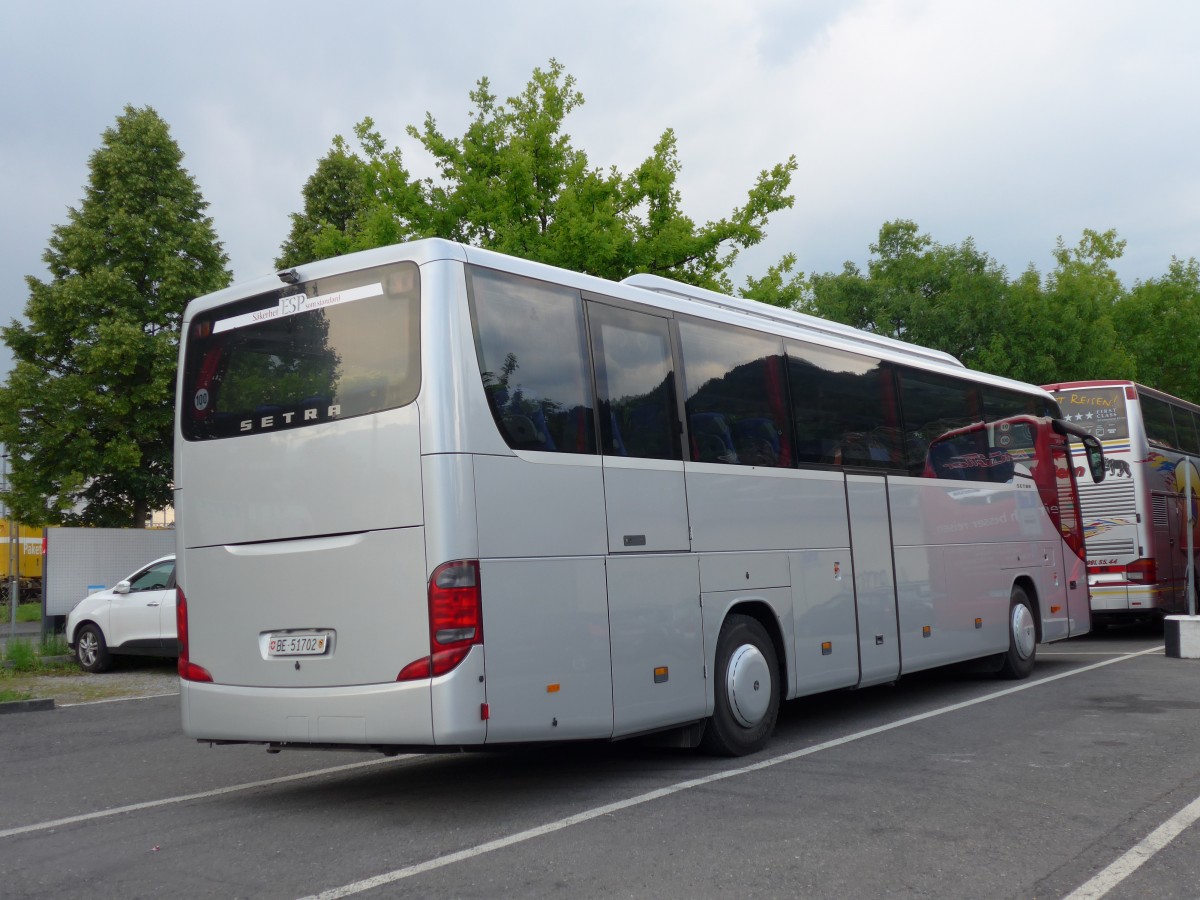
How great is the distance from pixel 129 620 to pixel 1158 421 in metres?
16.7

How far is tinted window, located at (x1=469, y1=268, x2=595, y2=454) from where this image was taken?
6.95 meters

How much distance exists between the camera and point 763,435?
933cm

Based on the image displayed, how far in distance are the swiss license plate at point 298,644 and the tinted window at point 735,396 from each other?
2951 mm

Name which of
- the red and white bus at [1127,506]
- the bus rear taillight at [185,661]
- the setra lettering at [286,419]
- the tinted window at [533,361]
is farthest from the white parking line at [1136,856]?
the red and white bus at [1127,506]

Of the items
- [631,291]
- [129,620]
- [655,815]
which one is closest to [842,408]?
[631,291]

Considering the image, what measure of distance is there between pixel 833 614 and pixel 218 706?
4966 millimetres

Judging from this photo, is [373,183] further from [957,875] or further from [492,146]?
[957,875]

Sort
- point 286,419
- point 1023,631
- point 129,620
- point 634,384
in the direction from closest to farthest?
point 286,419 → point 634,384 → point 1023,631 → point 129,620

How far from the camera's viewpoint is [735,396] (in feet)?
29.8

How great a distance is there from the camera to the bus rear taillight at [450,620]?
6.44m

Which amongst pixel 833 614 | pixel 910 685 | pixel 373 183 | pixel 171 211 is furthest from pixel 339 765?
pixel 171 211

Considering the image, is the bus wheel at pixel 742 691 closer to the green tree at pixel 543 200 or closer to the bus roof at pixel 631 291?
the bus roof at pixel 631 291

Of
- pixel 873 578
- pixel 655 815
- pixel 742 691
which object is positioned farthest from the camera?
pixel 873 578

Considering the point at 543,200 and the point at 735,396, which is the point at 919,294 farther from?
the point at 735,396
